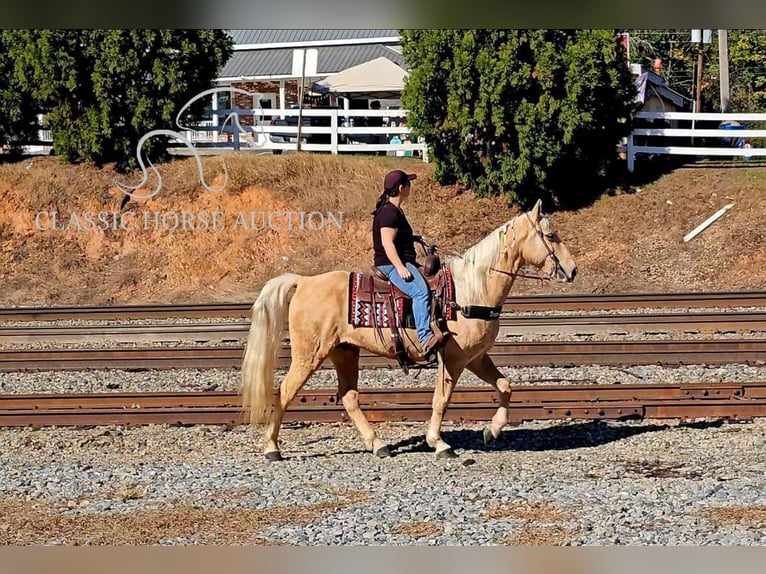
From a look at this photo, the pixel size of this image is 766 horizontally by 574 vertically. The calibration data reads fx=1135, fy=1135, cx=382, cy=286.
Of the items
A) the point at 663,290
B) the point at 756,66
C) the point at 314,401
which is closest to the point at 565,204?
the point at 663,290

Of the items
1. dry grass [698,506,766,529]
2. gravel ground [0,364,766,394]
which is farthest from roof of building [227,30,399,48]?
dry grass [698,506,766,529]

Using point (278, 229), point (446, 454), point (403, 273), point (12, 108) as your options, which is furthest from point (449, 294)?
point (12, 108)

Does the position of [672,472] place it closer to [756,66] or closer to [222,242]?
[222,242]

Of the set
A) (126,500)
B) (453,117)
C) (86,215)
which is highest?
(453,117)

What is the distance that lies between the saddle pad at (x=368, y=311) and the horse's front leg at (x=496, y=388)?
0.84 m

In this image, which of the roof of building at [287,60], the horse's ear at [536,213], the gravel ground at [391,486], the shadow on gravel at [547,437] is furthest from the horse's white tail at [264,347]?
the roof of building at [287,60]

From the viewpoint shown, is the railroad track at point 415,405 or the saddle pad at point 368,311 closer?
the saddle pad at point 368,311

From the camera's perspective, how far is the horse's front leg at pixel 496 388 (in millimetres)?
9484

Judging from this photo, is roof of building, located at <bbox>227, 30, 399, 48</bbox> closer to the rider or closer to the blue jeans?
the rider

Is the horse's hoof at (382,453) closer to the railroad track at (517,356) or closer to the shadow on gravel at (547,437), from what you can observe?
the shadow on gravel at (547,437)

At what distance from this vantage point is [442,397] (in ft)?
30.9

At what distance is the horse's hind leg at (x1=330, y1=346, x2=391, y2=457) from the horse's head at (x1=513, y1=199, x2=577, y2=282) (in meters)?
1.65

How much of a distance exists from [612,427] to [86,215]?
1752 cm

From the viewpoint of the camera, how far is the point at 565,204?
25.7 meters
